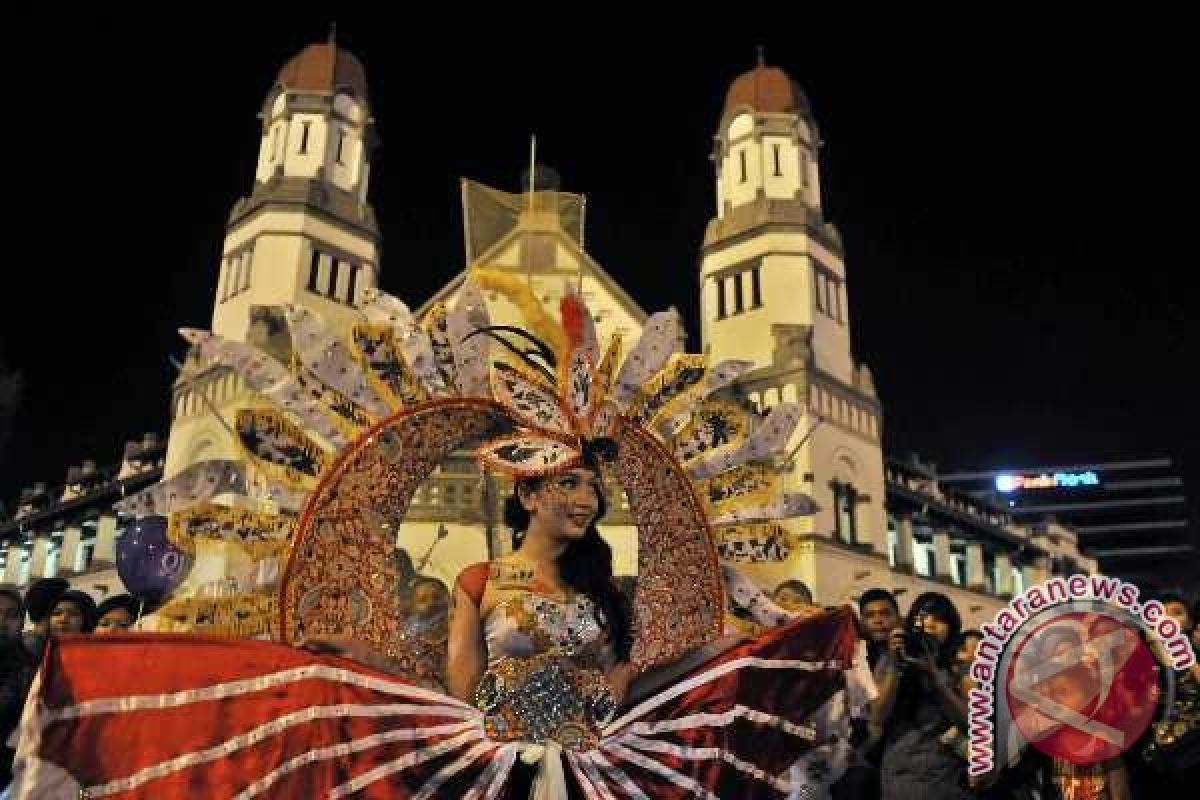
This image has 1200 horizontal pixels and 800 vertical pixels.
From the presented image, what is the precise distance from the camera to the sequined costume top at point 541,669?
11.7 ft

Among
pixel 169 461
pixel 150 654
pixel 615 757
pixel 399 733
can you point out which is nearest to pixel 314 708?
pixel 399 733

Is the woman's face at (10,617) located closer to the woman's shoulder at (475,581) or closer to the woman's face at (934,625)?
the woman's shoulder at (475,581)

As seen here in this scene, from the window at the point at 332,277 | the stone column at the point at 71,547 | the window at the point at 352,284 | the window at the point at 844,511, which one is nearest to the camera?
the window at the point at 844,511

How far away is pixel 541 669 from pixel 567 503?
66 centimetres

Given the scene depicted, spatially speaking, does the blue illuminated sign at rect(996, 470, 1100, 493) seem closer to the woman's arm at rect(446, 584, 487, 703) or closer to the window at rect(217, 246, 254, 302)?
the window at rect(217, 246, 254, 302)

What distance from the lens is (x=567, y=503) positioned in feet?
12.9

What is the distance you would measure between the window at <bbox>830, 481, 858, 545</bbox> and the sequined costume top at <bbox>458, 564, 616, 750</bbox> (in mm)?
24845

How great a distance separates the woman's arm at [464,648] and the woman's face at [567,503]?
0.45m

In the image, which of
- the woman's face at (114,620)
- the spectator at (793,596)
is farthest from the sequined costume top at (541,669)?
the woman's face at (114,620)

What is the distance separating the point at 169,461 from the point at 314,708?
26.3 m

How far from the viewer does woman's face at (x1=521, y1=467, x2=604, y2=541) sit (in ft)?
12.9

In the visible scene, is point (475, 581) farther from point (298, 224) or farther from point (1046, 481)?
point (1046, 481)

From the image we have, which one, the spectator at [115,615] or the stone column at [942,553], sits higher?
the stone column at [942,553]

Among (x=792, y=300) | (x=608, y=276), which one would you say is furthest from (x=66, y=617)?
(x=608, y=276)
